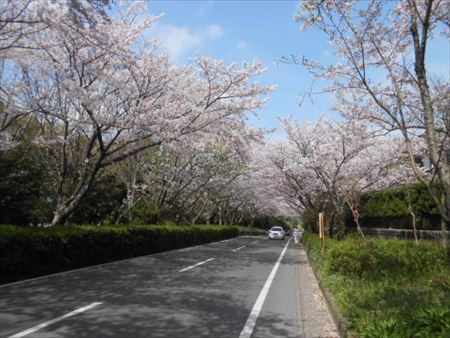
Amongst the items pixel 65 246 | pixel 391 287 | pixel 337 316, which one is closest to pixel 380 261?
pixel 391 287

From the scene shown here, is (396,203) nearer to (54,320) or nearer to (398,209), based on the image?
(398,209)

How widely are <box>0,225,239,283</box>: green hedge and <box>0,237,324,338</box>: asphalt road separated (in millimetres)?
549

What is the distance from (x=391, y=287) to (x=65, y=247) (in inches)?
345

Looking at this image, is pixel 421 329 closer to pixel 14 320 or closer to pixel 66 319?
pixel 66 319

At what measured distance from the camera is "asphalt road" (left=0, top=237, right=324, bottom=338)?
20.6 feet

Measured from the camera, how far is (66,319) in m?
6.61

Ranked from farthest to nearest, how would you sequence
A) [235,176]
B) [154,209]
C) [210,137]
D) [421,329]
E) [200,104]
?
[235,176] < [154,209] < [210,137] < [200,104] < [421,329]

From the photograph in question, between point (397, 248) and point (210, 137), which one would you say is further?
point (210, 137)

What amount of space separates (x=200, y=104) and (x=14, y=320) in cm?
1034

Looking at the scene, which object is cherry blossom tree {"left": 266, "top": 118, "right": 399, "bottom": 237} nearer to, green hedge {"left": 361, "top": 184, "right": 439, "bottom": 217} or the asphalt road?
green hedge {"left": 361, "top": 184, "right": 439, "bottom": 217}

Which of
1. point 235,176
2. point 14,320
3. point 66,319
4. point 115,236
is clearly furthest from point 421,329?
point 235,176

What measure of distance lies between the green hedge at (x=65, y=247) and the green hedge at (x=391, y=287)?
7.10 metres

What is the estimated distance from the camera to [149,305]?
26.3ft

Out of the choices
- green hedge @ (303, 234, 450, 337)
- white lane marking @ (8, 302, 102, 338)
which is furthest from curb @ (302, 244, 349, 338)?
white lane marking @ (8, 302, 102, 338)
